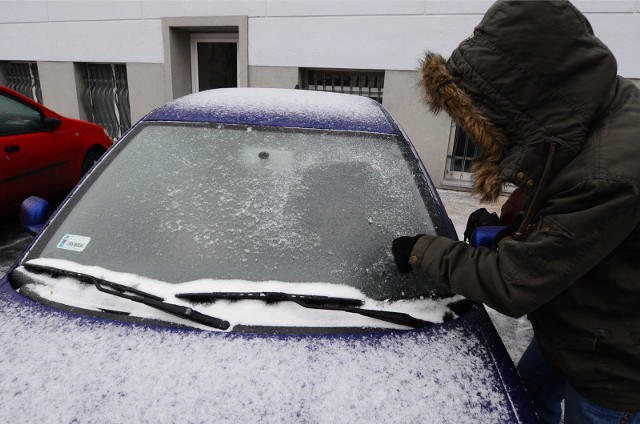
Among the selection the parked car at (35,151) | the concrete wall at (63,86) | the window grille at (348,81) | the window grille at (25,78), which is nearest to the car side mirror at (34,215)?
the parked car at (35,151)

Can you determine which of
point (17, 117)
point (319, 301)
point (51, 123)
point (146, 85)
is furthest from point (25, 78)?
point (319, 301)

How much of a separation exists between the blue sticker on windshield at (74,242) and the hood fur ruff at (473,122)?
49.9 inches

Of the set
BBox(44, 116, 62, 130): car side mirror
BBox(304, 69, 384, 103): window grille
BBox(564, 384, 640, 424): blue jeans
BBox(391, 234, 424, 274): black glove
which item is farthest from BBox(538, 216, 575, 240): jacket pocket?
BBox(304, 69, 384, 103): window grille

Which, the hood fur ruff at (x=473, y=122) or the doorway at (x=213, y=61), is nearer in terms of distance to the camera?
the hood fur ruff at (x=473, y=122)

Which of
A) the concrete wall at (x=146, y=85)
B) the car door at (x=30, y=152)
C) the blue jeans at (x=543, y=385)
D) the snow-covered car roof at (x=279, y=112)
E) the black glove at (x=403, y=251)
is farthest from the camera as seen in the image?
the concrete wall at (x=146, y=85)

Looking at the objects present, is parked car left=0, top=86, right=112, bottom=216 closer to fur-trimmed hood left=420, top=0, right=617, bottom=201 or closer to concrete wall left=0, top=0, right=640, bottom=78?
concrete wall left=0, top=0, right=640, bottom=78

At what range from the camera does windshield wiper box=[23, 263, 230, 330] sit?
1274 millimetres

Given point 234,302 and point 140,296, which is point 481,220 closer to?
point 234,302

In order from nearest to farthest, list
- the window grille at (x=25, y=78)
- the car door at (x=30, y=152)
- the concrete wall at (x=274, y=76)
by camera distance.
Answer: the car door at (x=30, y=152), the concrete wall at (x=274, y=76), the window grille at (x=25, y=78)

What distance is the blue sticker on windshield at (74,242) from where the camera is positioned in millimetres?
1501

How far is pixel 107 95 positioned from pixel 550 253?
8496mm

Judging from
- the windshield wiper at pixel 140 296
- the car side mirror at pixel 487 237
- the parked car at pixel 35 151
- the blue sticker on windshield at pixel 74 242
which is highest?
the car side mirror at pixel 487 237

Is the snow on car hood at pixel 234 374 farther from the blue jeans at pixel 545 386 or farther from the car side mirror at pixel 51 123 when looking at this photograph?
the car side mirror at pixel 51 123

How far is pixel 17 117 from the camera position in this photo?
398cm
